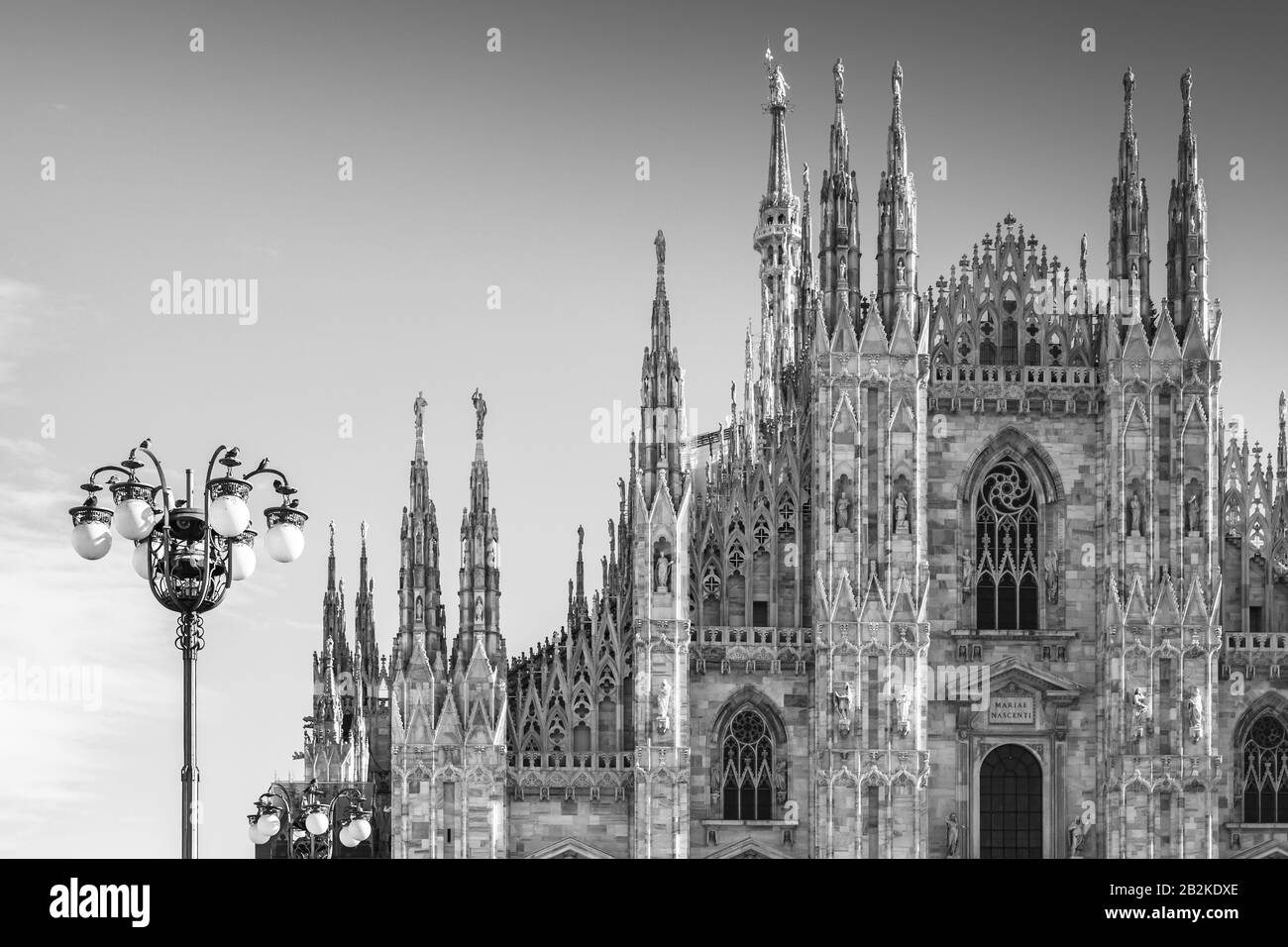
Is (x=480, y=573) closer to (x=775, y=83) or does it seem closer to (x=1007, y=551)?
(x=1007, y=551)

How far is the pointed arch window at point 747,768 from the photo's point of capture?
171ft

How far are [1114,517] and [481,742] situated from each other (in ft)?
50.1

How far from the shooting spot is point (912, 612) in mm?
51500

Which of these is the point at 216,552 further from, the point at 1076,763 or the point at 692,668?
the point at 1076,763

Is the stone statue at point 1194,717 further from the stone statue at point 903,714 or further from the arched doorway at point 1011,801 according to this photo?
the stone statue at point 903,714

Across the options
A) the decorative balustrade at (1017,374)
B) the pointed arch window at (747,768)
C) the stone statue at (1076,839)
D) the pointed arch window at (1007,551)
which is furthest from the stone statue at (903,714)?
the decorative balustrade at (1017,374)

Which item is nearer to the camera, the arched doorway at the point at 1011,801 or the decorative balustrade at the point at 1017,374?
the arched doorway at the point at 1011,801

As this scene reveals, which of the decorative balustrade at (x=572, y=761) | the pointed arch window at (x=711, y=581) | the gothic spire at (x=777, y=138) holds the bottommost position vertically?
the decorative balustrade at (x=572, y=761)

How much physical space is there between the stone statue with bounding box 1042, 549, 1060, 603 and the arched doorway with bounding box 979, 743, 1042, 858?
140 inches

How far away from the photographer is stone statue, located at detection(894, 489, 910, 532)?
51938mm

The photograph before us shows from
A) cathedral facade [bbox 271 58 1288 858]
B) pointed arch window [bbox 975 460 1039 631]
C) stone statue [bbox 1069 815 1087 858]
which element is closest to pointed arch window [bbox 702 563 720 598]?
cathedral facade [bbox 271 58 1288 858]

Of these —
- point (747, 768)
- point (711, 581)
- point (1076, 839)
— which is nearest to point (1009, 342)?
point (711, 581)

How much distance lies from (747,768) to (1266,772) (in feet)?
39.2

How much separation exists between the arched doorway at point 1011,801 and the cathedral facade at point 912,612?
7 cm
